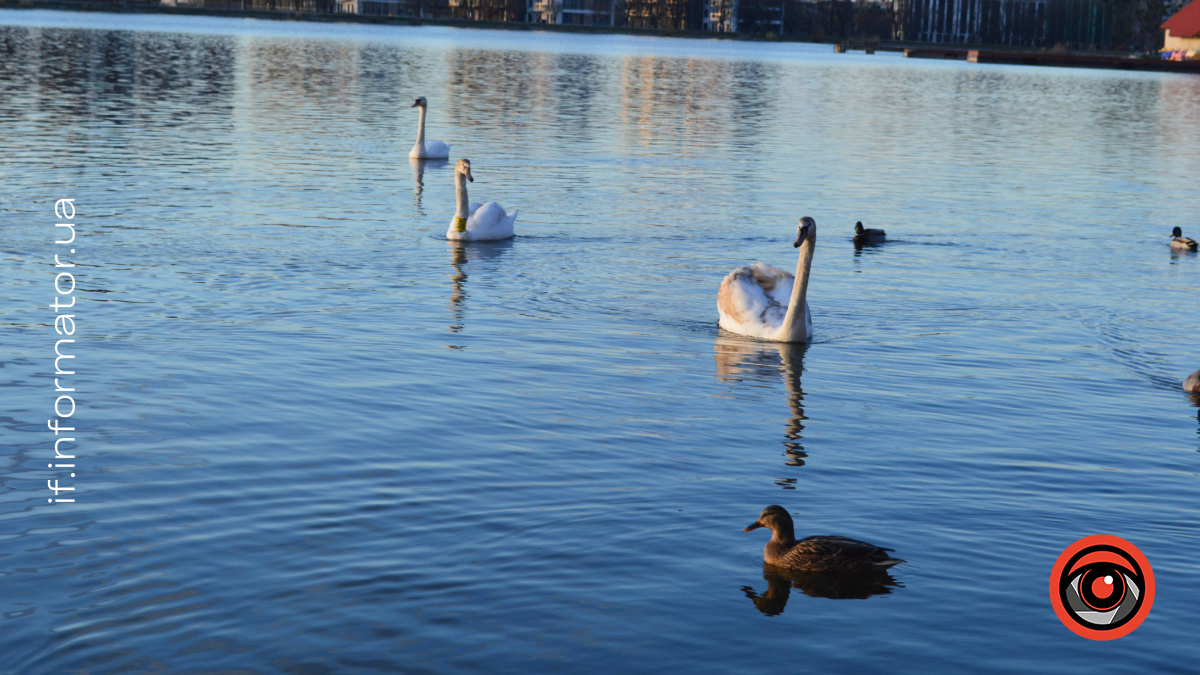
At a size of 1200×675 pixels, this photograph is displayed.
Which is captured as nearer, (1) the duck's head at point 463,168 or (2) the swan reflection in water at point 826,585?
(2) the swan reflection in water at point 826,585

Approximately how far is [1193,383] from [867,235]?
8960 mm

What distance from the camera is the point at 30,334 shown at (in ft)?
43.7

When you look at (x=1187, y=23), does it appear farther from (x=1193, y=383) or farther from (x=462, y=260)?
(x=1193, y=383)

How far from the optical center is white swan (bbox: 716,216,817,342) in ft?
46.5

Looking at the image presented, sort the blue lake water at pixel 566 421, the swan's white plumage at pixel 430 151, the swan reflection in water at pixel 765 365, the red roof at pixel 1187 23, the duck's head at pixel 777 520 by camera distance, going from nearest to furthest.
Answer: the blue lake water at pixel 566 421, the duck's head at pixel 777 520, the swan reflection in water at pixel 765 365, the swan's white plumage at pixel 430 151, the red roof at pixel 1187 23

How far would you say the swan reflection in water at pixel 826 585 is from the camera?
7.93 m

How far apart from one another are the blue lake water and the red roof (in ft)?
400

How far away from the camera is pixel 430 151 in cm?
3092

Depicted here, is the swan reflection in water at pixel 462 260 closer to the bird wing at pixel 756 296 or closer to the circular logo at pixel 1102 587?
the bird wing at pixel 756 296

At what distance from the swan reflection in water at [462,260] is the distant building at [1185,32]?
132 m

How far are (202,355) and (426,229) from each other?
29.4 ft

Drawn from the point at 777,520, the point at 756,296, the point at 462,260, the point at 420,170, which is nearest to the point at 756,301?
the point at 756,296

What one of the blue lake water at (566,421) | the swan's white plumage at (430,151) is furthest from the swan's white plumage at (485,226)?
the swan's white plumage at (430,151)

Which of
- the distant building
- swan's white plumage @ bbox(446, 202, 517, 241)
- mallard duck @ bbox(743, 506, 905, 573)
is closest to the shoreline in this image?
the distant building
